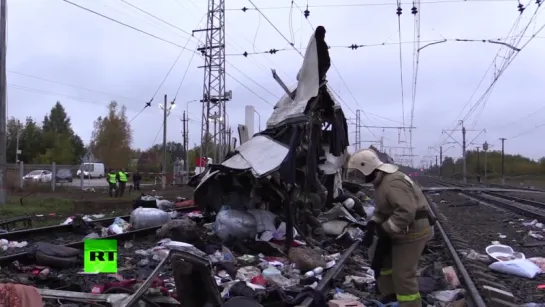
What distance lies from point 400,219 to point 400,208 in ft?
0.33

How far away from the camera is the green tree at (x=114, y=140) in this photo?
202 feet

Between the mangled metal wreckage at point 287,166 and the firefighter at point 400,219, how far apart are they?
422 centimetres

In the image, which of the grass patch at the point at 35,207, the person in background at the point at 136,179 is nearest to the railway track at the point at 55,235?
the grass patch at the point at 35,207

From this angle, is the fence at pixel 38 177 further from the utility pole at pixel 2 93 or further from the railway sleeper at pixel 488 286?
the railway sleeper at pixel 488 286

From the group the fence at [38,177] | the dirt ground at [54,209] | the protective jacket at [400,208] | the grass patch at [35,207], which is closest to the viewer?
the protective jacket at [400,208]

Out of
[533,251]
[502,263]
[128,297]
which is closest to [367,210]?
[533,251]

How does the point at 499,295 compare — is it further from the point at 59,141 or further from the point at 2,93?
the point at 59,141

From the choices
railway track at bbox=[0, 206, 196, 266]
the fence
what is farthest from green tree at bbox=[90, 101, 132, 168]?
railway track at bbox=[0, 206, 196, 266]

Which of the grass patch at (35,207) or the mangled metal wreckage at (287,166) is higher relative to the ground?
the mangled metal wreckage at (287,166)

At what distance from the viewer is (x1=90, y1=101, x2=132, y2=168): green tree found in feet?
202

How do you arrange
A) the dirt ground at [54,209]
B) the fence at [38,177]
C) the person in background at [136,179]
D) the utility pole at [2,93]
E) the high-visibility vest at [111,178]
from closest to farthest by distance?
the dirt ground at [54,209] < the utility pole at [2,93] < the high-visibility vest at [111,178] < the fence at [38,177] < the person in background at [136,179]

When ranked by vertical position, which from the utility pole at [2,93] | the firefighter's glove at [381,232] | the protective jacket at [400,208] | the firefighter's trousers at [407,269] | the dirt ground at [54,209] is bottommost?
the dirt ground at [54,209]

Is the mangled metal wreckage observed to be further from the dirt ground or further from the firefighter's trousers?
the dirt ground

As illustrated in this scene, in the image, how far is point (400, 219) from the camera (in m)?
4.49
